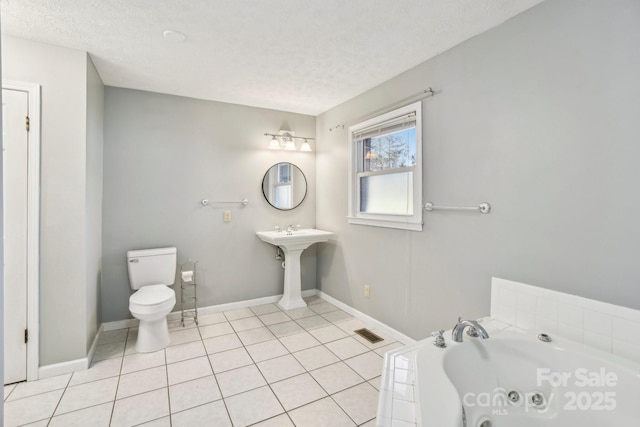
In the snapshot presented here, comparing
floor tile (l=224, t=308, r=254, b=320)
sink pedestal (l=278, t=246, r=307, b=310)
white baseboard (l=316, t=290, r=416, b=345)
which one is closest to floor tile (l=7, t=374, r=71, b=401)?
floor tile (l=224, t=308, r=254, b=320)

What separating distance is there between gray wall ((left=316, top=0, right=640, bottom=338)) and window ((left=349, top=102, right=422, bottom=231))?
0.37 ft

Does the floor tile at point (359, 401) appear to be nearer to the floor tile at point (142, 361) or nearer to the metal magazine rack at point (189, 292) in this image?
the floor tile at point (142, 361)

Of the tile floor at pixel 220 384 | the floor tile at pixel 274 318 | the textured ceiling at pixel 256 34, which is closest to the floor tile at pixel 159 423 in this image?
the tile floor at pixel 220 384

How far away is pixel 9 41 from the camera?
2129 mm

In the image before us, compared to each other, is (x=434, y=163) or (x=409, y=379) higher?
(x=434, y=163)

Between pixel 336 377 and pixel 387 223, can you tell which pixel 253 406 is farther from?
pixel 387 223

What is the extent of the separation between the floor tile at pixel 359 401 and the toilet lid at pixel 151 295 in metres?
1.63

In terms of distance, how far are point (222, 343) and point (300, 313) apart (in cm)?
95

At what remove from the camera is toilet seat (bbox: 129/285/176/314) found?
8.41 feet

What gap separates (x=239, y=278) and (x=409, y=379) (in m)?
2.69

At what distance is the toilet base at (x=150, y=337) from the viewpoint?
2.63 metres

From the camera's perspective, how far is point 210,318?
3.37m

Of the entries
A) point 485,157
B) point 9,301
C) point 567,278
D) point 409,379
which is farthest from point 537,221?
point 9,301

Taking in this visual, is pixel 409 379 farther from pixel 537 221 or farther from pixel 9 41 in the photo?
pixel 9 41
